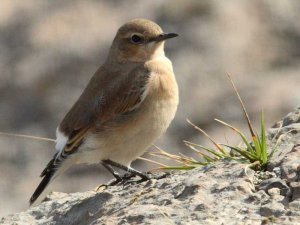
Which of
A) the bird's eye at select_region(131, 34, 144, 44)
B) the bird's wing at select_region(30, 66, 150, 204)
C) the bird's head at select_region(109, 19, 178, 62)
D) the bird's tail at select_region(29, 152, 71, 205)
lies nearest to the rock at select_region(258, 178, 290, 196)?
the bird's wing at select_region(30, 66, 150, 204)

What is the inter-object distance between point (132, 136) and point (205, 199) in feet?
5.35

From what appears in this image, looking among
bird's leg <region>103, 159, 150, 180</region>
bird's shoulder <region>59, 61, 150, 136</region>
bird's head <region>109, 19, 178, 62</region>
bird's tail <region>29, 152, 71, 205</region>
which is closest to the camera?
bird's leg <region>103, 159, 150, 180</region>

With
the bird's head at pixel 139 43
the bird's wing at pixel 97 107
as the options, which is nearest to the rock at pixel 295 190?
the bird's wing at pixel 97 107

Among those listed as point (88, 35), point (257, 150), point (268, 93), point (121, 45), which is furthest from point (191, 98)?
point (257, 150)

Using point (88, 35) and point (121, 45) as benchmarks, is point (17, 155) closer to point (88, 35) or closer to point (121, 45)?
point (88, 35)

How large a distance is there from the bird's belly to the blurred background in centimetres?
520

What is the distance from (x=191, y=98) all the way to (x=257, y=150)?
24.0ft

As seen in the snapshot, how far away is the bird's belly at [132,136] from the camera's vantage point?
9273 mm

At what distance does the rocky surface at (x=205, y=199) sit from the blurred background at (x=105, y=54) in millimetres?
5689

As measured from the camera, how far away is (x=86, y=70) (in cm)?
1634

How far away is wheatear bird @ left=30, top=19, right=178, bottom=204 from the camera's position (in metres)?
9.31

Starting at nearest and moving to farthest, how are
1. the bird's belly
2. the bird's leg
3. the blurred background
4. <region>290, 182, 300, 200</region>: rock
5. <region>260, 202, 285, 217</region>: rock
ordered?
<region>260, 202, 285, 217</region>: rock < <region>290, 182, 300, 200</region>: rock < the bird's leg < the bird's belly < the blurred background

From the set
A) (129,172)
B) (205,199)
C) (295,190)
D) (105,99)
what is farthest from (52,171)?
(295,190)

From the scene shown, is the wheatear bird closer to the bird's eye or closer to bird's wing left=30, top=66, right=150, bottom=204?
bird's wing left=30, top=66, right=150, bottom=204
